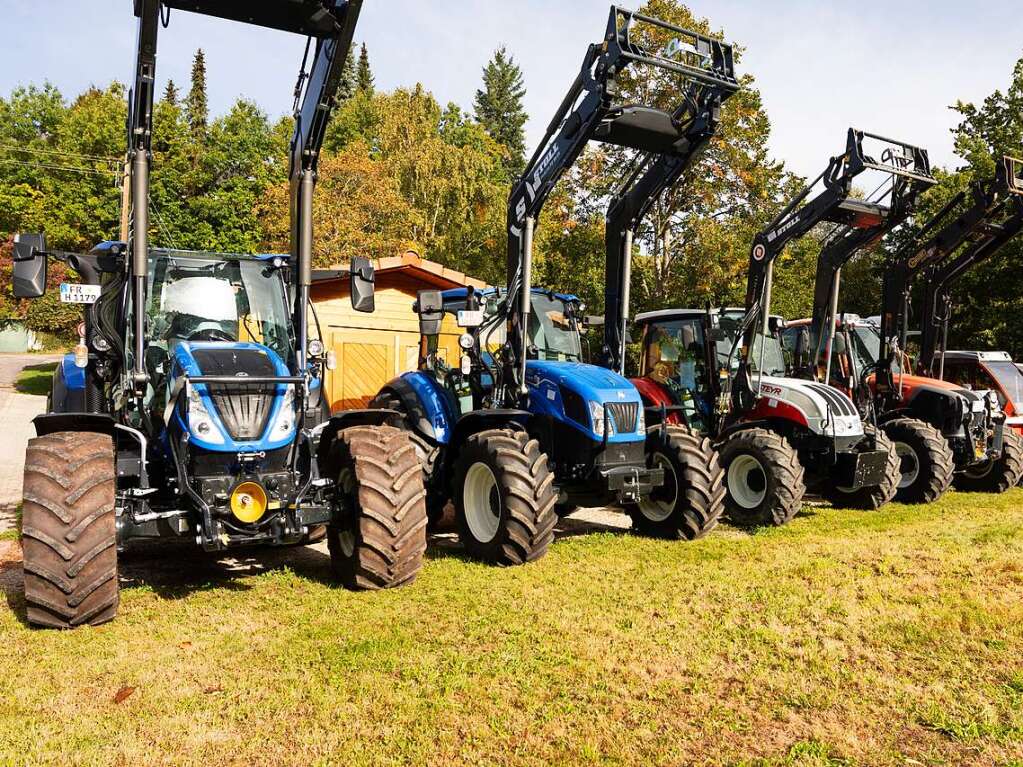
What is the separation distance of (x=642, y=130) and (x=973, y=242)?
288 inches

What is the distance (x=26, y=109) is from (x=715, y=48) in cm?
4373

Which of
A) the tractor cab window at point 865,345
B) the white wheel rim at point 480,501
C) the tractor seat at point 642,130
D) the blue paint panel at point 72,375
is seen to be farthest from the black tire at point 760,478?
the blue paint panel at point 72,375

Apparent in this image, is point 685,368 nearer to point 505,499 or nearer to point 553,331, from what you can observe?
point 553,331

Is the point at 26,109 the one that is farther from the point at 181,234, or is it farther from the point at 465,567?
the point at 465,567

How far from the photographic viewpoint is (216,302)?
6.57 meters

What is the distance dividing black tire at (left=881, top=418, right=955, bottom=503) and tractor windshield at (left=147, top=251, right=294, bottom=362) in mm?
8135

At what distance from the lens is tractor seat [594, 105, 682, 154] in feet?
26.2

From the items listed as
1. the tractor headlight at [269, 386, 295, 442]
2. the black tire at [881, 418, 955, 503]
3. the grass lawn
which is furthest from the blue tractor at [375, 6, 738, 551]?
the black tire at [881, 418, 955, 503]

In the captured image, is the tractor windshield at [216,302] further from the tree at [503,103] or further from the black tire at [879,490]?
the tree at [503,103]

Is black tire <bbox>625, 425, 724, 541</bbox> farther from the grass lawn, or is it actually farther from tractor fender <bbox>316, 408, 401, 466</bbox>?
tractor fender <bbox>316, 408, 401, 466</bbox>

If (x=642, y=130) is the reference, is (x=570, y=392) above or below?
below

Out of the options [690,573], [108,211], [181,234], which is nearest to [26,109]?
[108,211]

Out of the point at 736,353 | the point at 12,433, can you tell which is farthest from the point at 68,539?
the point at 12,433

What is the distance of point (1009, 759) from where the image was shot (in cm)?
345
